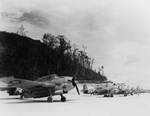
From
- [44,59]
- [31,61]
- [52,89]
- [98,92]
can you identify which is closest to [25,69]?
[31,61]

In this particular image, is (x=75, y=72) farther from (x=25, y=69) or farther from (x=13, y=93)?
(x=13, y=93)

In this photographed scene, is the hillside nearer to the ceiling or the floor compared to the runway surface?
nearer to the ceiling

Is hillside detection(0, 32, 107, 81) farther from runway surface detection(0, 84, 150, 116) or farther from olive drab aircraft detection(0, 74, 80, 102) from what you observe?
runway surface detection(0, 84, 150, 116)

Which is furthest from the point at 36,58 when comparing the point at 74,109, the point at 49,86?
the point at 74,109

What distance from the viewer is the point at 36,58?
74375 mm

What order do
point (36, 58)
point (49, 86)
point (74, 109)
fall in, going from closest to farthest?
point (74, 109)
point (49, 86)
point (36, 58)

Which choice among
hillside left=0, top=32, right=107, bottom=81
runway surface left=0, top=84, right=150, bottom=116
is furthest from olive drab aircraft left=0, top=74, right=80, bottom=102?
hillside left=0, top=32, right=107, bottom=81

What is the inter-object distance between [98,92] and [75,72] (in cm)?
4394

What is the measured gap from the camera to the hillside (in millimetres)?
65438

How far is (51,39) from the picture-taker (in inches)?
2630

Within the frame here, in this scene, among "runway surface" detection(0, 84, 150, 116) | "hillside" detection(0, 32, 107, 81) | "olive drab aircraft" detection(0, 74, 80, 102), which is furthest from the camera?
"hillside" detection(0, 32, 107, 81)

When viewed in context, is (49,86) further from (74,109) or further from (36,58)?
(36,58)

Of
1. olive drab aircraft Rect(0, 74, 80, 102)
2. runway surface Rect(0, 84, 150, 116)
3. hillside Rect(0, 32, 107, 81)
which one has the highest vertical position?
hillside Rect(0, 32, 107, 81)

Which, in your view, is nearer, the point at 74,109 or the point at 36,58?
the point at 74,109
